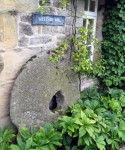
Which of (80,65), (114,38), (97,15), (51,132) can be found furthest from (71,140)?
(97,15)

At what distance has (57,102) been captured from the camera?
168 inches

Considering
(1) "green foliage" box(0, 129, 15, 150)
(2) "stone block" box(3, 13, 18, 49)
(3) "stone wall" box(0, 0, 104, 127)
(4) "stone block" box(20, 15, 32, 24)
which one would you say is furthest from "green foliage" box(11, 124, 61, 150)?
(4) "stone block" box(20, 15, 32, 24)

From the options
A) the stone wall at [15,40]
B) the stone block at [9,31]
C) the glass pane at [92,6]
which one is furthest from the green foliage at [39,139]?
the glass pane at [92,6]

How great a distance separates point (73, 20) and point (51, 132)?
6.43 ft

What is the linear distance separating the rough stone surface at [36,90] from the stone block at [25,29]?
0.35 m

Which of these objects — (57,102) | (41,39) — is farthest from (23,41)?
(57,102)

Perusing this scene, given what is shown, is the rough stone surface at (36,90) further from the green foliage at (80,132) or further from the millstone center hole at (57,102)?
the green foliage at (80,132)

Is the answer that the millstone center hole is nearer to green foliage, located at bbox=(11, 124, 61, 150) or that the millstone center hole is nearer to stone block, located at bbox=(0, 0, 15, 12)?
green foliage, located at bbox=(11, 124, 61, 150)

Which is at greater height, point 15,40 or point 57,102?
point 15,40

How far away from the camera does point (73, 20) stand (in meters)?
4.51

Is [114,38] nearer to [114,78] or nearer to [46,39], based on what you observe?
[114,78]

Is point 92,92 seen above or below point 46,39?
below

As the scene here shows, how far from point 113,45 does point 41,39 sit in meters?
1.79

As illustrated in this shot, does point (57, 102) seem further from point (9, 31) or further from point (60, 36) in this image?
point (9, 31)
